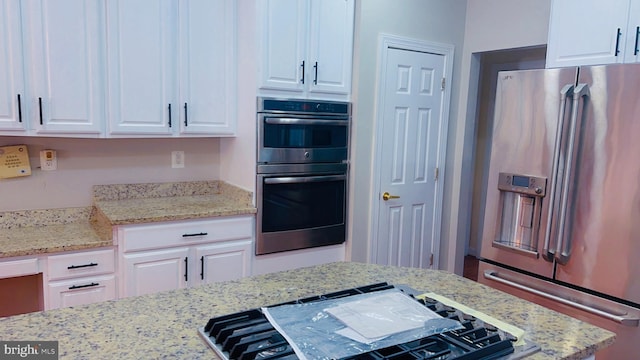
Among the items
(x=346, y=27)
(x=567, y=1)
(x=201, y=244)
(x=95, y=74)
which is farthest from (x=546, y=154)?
(x=95, y=74)

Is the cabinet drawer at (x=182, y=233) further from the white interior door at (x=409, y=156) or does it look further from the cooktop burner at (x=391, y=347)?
the cooktop burner at (x=391, y=347)

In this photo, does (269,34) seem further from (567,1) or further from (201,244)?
(567,1)

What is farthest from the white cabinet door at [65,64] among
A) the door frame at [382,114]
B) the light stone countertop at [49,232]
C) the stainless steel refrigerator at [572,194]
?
the stainless steel refrigerator at [572,194]

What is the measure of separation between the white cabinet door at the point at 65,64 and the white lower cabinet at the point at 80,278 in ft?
2.23

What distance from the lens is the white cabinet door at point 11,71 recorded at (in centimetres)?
232

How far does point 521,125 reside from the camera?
2.58m

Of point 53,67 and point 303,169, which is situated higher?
point 53,67

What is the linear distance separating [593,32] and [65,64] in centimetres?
284

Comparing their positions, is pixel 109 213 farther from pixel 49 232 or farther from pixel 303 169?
pixel 303 169

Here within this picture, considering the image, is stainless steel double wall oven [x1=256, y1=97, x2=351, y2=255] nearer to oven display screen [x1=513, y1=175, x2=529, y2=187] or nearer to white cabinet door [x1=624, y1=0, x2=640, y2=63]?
oven display screen [x1=513, y1=175, x2=529, y2=187]

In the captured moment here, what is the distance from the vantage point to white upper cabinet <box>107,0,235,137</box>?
2633mm

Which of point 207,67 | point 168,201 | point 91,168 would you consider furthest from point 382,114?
point 91,168

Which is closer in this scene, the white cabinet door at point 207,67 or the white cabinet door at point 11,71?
the white cabinet door at point 11,71

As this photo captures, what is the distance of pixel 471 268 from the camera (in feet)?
15.8
